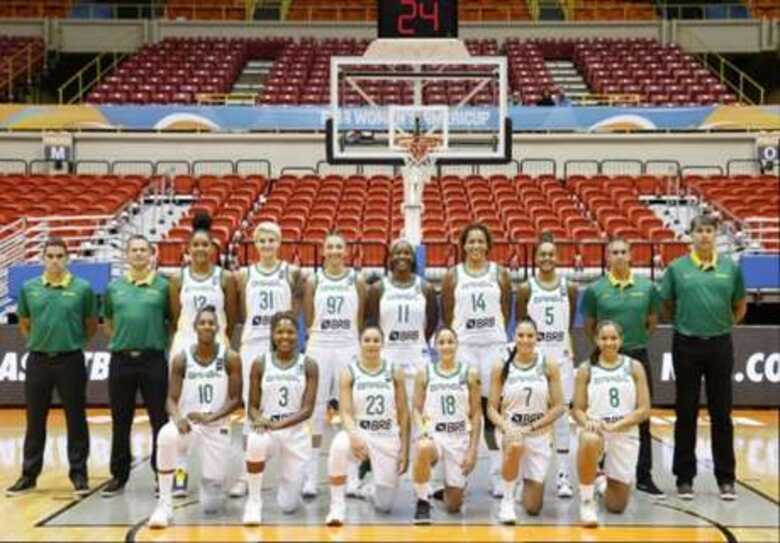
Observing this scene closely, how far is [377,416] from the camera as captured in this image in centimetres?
731

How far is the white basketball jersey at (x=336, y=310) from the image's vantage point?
25.6 feet

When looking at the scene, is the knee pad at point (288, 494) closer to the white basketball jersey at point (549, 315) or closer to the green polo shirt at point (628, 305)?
the white basketball jersey at point (549, 315)

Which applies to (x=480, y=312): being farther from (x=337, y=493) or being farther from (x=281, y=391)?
(x=337, y=493)

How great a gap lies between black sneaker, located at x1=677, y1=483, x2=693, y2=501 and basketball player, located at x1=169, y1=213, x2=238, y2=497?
112 inches

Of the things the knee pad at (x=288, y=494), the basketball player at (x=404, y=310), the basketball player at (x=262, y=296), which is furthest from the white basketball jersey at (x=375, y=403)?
the basketball player at (x=262, y=296)

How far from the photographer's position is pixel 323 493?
26.1 ft

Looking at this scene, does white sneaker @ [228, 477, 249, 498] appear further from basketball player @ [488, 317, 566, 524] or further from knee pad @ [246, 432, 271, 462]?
basketball player @ [488, 317, 566, 524]

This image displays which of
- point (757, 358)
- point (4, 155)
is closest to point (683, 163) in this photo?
point (757, 358)

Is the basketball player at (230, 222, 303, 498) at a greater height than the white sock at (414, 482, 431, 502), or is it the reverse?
the basketball player at (230, 222, 303, 498)

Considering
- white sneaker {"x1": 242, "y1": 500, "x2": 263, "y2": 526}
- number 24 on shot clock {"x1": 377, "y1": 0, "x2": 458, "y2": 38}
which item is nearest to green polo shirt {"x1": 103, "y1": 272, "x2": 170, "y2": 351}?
white sneaker {"x1": 242, "y1": 500, "x2": 263, "y2": 526}

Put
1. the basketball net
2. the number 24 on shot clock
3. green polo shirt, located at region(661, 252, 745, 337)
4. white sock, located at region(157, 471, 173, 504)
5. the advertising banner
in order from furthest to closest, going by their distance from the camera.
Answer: the number 24 on shot clock, the advertising banner, the basketball net, green polo shirt, located at region(661, 252, 745, 337), white sock, located at region(157, 471, 173, 504)

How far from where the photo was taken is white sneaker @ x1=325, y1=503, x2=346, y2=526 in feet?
22.7

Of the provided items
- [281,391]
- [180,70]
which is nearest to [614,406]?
[281,391]

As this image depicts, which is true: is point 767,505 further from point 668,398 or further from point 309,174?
point 309,174
